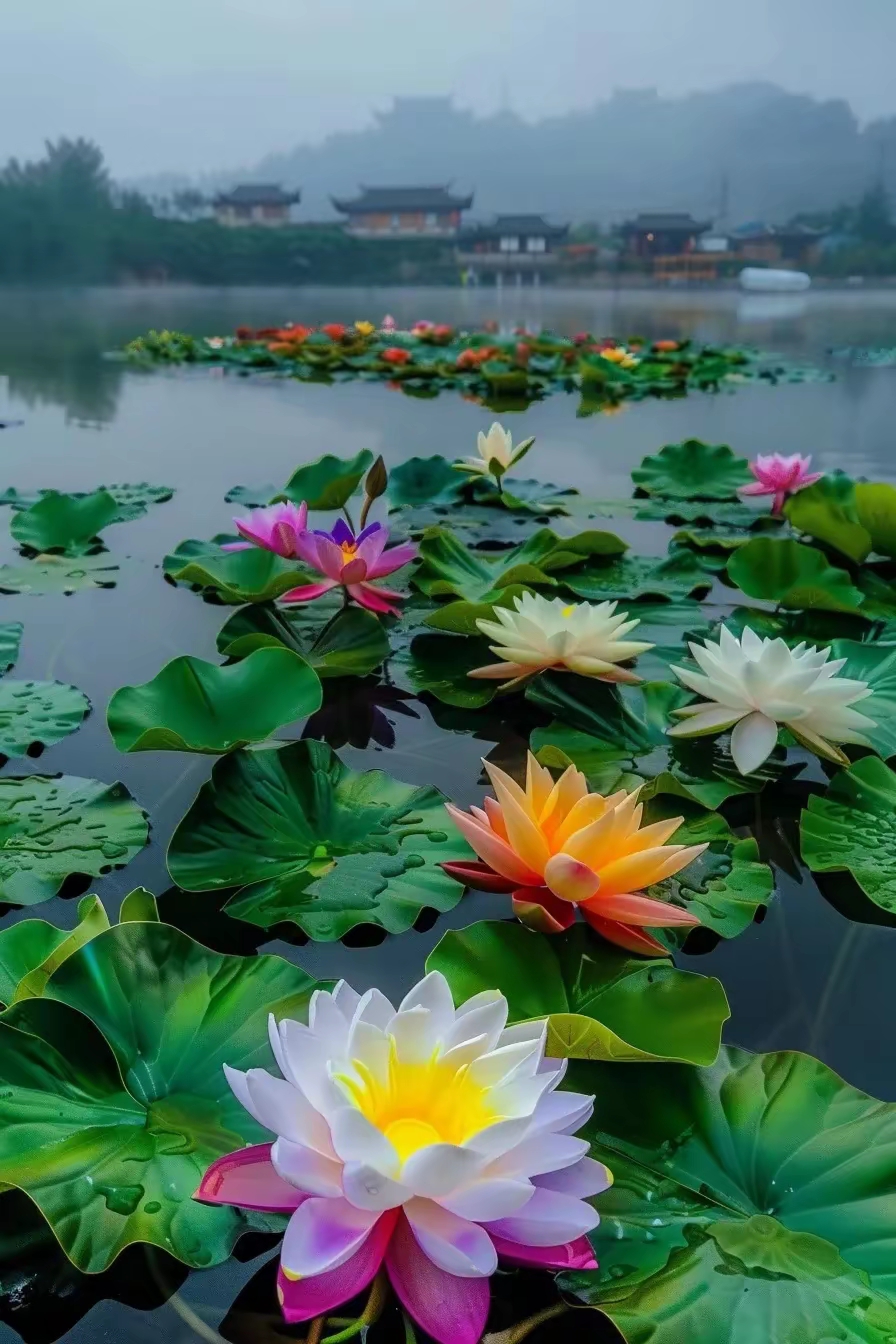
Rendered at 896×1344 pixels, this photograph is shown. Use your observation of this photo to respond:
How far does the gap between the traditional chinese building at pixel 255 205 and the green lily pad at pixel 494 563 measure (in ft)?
86.9

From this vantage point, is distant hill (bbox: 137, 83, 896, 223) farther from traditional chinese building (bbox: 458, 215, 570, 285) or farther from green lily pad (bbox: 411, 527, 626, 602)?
green lily pad (bbox: 411, 527, 626, 602)

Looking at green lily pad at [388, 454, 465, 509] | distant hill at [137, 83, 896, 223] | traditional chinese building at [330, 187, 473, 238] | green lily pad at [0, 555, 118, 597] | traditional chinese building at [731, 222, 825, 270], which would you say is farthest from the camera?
distant hill at [137, 83, 896, 223]

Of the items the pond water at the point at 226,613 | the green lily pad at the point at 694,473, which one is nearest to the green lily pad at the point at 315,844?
the pond water at the point at 226,613

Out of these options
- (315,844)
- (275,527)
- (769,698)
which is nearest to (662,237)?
(275,527)

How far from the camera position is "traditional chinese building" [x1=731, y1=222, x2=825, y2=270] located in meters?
24.0

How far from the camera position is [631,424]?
10.4ft

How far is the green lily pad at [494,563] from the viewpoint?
48.4 inches

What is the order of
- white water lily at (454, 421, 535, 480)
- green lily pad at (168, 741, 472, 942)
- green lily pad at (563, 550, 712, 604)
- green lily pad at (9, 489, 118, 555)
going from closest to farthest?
green lily pad at (168, 741, 472, 942) < green lily pad at (563, 550, 712, 604) < green lily pad at (9, 489, 118, 555) < white water lily at (454, 421, 535, 480)

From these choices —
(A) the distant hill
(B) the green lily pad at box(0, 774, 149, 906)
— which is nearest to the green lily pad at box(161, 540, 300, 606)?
(B) the green lily pad at box(0, 774, 149, 906)

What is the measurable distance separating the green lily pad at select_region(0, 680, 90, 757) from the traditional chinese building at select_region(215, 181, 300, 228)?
88.1ft

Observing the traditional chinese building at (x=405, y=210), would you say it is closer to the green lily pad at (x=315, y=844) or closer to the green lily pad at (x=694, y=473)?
the green lily pad at (x=694, y=473)

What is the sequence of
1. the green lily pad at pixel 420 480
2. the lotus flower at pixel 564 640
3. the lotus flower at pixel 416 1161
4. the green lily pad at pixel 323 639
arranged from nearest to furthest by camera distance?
1. the lotus flower at pixel 416 1161
2. the lotus flower at pixel 564 640
3. the green lily pad at pixel 323 639
4. the green lily pad at pixel 420 480

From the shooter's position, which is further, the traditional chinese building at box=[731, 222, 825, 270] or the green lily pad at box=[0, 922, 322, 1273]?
the traditional chinese building at box=[731, 222, 825, 270]

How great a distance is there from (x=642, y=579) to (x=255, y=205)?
27.7 meters
